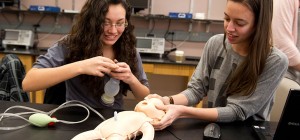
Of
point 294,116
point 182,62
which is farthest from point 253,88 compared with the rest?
point 182,62

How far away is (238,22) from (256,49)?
131mm

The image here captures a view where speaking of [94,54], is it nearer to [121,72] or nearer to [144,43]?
[121,72]

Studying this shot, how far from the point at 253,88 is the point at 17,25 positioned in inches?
126

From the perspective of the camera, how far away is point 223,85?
1.24m

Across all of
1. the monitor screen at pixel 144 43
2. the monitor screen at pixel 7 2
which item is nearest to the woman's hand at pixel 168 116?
the monitor screen at pixel 144 43

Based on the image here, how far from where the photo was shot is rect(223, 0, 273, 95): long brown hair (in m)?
1.05

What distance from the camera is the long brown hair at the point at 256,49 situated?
105 centimetres

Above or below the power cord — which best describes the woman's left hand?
above

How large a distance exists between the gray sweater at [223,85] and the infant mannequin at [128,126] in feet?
1.01

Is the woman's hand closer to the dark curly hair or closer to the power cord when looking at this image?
the power cord

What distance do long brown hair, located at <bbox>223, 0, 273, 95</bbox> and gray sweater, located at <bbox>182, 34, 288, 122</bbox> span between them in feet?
0.08

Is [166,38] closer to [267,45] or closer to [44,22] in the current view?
[44,22]

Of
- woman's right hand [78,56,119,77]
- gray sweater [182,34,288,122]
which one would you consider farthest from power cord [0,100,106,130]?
gray sweater [182,34,288,122]

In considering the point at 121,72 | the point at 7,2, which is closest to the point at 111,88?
the point at 121,72
